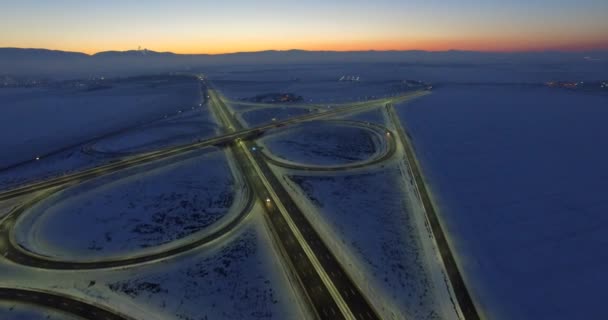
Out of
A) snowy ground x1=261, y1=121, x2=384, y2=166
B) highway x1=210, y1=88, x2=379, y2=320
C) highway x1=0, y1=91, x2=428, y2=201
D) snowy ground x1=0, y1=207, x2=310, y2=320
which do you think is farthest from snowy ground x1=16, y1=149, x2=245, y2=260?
snowy ground x1=261, y1=121, x2=384, y2=166

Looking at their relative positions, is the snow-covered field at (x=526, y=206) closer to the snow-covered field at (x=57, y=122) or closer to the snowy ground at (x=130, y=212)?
the snowy ground at (x=130, y=212)

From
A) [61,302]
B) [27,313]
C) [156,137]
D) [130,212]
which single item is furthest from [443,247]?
[156,137]

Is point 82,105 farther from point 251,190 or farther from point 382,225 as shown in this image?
point 382,225

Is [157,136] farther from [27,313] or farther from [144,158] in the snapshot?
[27,313]

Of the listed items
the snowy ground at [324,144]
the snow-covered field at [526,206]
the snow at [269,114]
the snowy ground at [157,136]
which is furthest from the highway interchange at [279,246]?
the snow at [269,114]

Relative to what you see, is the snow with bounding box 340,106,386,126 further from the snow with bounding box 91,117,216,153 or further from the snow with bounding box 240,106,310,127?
the snow with bounding box 91,117,216,153

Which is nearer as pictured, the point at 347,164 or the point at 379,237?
the point at 379,237

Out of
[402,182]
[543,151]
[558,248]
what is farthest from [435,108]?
[558,248]
